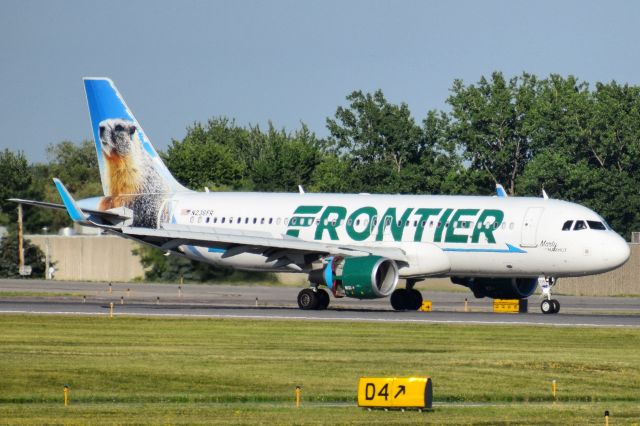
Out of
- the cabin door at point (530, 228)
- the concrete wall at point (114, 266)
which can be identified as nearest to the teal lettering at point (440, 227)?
the cabin door at point (530, 228)

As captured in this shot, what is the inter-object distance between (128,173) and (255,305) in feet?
26.5

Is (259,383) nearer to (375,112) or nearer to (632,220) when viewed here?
(632,220)

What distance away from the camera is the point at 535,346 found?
38875 millimetres

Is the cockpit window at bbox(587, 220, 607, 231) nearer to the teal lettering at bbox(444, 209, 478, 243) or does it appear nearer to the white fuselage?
the white fuselage

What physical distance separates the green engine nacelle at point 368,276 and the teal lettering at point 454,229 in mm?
2257

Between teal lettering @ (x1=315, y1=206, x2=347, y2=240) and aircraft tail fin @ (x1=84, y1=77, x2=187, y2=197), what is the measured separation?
8.85m

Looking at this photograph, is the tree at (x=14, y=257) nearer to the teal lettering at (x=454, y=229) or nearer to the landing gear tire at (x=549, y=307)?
the teal lettering at (x=454, y=229)

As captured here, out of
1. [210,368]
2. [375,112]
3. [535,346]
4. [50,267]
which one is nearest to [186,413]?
[210,368]

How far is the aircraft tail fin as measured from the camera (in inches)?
2440

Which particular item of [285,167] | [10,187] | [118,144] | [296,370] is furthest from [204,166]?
[296,370]

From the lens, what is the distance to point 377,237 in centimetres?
5406

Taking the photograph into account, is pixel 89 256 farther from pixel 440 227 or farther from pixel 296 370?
pixel 296 370

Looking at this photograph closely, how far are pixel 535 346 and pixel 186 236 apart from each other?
18298 millimetres

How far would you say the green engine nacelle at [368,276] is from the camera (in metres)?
50.1
